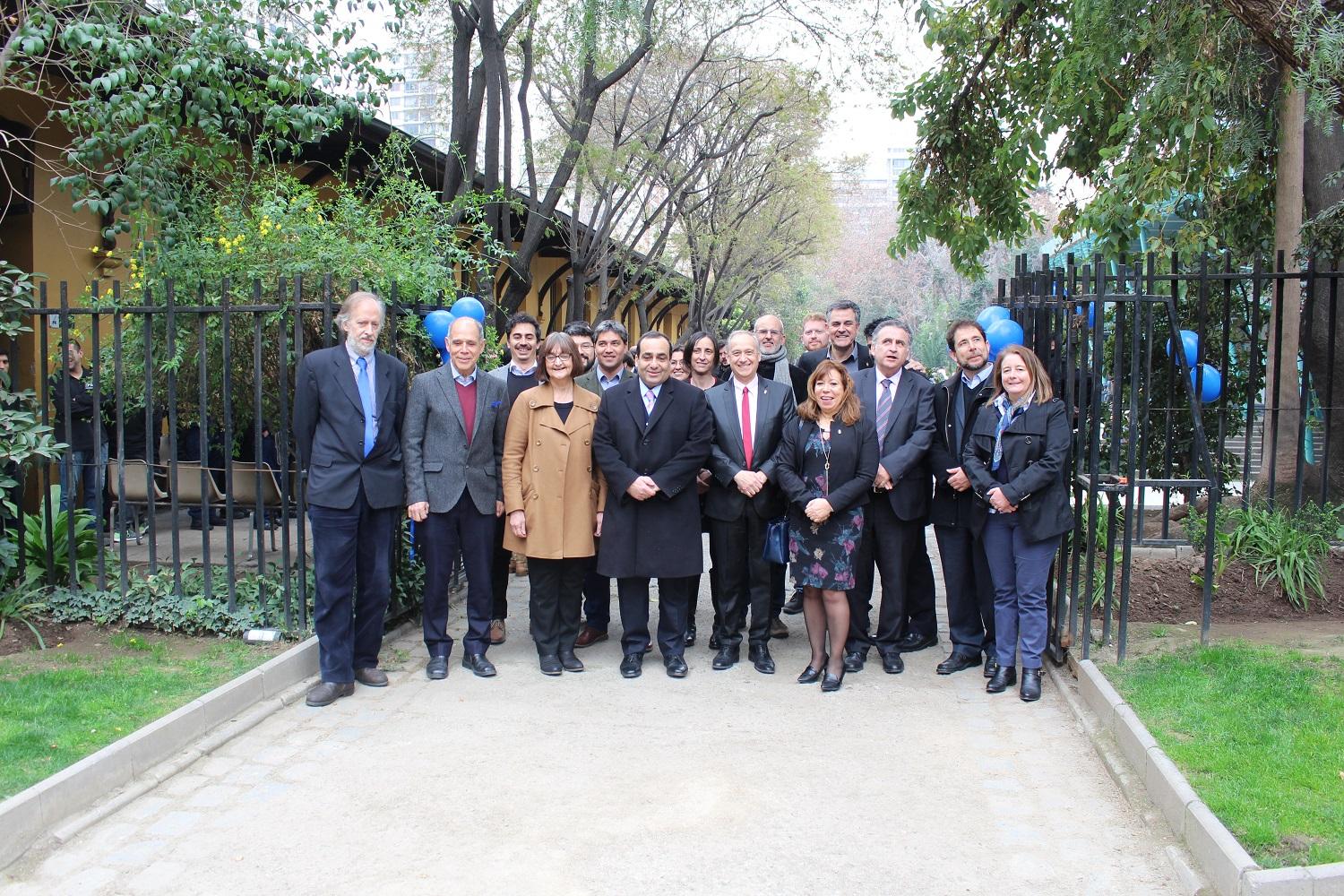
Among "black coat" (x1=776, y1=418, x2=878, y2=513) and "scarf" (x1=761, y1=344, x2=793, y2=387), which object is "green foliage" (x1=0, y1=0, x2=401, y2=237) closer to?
"scarf" (x1=761, y1=344, x2=793, y2=387)

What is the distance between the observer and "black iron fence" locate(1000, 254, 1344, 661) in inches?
257

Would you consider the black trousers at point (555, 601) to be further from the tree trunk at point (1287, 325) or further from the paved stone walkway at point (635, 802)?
the tree trunk at point (1287, 325)

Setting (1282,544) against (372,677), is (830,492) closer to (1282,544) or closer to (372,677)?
(372,677)

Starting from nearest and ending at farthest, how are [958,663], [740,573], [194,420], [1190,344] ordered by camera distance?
[958,663]
[740,573]
[1190,344]
[194,420]

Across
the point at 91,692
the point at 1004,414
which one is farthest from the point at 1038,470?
the point at 91,692

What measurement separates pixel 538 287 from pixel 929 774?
22096mm

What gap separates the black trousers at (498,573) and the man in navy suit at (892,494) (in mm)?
2188

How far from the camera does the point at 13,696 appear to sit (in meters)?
5.70

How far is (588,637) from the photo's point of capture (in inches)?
303

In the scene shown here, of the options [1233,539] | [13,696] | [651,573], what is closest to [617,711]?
[651,573]

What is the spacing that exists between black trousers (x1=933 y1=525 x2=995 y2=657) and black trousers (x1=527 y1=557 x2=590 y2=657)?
7.18 feet

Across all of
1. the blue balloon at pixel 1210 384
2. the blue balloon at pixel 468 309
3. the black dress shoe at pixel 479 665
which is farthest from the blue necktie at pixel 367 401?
the blue balloon at pixel 1210 384

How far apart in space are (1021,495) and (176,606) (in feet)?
16.4

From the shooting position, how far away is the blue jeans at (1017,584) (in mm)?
6438
